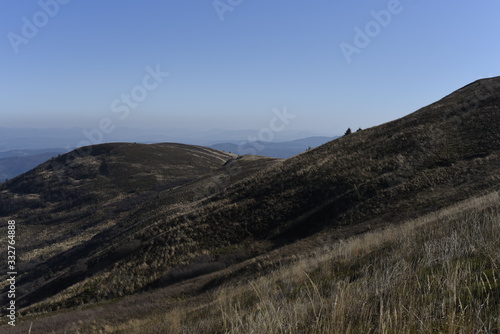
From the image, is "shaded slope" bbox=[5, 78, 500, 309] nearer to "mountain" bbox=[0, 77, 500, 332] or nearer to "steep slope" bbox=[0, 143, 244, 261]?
"mountain" bbox=[0, 77, 500, 332]

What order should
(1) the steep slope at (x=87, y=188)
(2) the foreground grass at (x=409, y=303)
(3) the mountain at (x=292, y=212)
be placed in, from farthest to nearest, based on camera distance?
(1) the steep slope at (x=87, y=188), (3) the mountain at (x=292, y=212), (2) the foreground grass at (x=409, y=303)

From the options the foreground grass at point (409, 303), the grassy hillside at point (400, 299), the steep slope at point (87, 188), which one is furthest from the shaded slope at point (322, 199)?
the steep slope at point (87, 188)

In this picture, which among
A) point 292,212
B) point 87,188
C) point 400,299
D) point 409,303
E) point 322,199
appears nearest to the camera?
point 400,299

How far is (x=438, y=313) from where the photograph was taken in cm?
338

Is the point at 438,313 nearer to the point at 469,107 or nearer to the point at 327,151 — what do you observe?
the point at 327,151

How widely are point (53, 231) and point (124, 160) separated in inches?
1826

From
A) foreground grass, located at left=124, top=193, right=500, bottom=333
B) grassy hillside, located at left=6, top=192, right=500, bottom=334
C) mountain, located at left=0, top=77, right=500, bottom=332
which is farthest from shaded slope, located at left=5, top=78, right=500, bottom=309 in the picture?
foreground grass, located at left=124, top=193, right=500, bottom=333

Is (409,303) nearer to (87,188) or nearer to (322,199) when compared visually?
(322,199)

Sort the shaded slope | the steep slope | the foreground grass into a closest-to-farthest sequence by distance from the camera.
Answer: the foreground grass, the shaded slope, the steep slope

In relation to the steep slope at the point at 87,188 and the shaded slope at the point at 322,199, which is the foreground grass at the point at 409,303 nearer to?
the shaded slope at the point at 322,199

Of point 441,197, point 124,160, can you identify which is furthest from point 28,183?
point 441,197

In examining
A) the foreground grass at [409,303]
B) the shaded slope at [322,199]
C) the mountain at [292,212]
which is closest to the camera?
the foreground grass at [409,303]

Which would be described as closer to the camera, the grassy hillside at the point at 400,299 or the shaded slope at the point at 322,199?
the grassy hillside at the point at 400,299

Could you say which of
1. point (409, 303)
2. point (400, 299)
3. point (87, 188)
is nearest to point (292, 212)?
point (409, 303)
